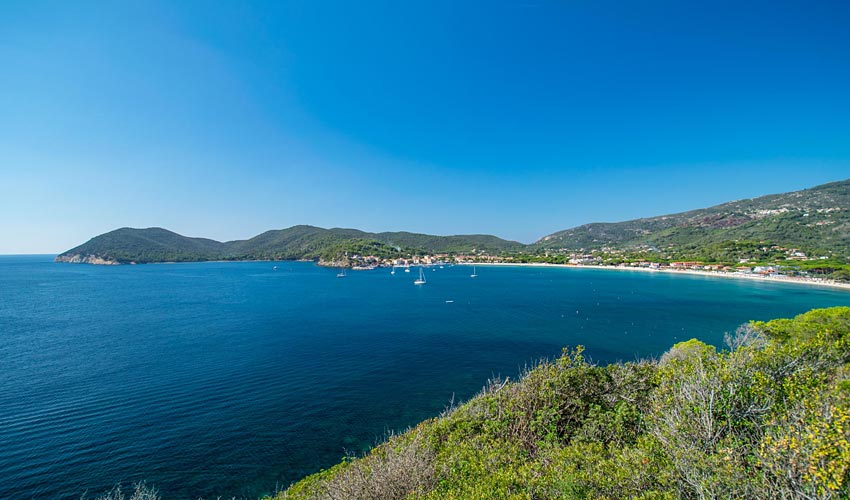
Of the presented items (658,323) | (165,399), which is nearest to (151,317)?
(165,399)

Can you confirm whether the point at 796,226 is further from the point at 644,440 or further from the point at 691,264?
the point at 644,440

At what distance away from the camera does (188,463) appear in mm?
17562

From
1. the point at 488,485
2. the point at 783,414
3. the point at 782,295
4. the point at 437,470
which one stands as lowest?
the point at 782,295

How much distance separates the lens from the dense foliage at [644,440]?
544 cm

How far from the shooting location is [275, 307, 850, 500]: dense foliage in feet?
17.8

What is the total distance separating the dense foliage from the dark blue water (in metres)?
9.20

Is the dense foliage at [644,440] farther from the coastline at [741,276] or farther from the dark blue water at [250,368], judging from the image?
the coastline at [741,276]

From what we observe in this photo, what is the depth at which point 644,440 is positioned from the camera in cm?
865

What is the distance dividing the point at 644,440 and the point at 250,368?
31879mm

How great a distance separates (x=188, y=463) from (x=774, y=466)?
23.0m

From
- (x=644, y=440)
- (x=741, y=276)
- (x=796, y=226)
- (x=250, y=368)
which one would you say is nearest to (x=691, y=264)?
(x=741, y=276)

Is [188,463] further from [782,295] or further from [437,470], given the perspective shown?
[782,295]

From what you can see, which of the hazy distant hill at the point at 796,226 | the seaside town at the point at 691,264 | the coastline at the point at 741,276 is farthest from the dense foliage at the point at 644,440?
the hazy distant hill at the point at 796,226

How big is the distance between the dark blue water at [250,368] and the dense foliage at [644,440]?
30.2 feet
